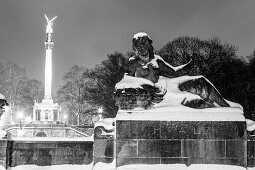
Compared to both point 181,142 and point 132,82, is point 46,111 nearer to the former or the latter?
point 132,82

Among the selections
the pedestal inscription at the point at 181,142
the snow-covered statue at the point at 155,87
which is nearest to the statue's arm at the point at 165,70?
the snow-covered statue at the point at 155,87

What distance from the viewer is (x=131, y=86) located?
11656 mm

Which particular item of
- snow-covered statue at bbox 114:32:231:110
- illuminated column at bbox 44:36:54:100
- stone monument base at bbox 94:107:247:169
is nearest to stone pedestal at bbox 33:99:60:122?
illuminated column at bbox 44:36:54:100

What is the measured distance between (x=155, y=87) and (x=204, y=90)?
1.47 metres

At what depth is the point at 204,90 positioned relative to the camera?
12.4 meters

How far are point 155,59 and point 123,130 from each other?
8.22 ft

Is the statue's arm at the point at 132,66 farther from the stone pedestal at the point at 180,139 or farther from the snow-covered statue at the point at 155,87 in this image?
the stone pedestal at the point at 180,139

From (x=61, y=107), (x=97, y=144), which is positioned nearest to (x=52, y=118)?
(x=61, y=107)

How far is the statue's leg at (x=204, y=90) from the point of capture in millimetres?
12375

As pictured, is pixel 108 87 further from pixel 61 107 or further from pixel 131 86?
pixel 131 86

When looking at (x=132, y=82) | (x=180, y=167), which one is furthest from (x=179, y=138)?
(x=132, y=82)

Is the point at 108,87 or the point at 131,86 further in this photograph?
the point at 108,87

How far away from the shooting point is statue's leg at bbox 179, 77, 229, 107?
12.4m

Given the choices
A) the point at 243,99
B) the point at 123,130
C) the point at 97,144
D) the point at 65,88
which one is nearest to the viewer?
the point at 123,130
